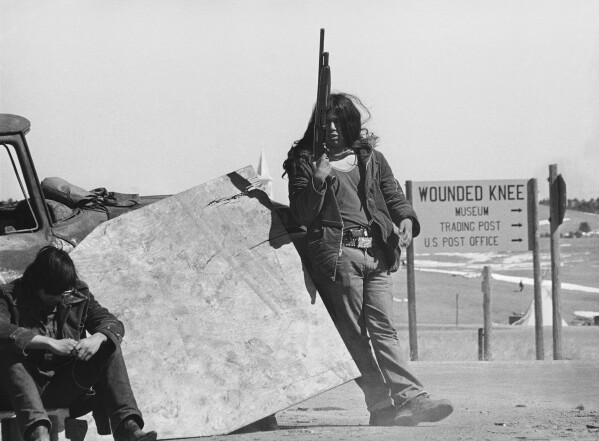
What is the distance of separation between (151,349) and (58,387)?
129 centimetres

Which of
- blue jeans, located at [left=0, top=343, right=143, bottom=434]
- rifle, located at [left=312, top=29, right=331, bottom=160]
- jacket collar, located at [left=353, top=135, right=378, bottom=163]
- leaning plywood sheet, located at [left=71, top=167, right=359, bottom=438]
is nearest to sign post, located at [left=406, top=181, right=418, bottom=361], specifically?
jacket collar, located at [left=353, top=135, right=378, bottom=163]

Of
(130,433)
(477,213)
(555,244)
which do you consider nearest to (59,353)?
(130,433)

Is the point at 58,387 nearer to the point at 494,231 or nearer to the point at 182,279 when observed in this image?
the point at 182,279

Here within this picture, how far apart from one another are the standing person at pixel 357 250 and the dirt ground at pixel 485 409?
223mm

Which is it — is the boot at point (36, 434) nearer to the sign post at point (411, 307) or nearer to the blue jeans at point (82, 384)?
the blue jeans at point (82, 384)

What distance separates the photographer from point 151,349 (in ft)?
22.7

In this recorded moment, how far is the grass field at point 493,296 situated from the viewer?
88.5ft

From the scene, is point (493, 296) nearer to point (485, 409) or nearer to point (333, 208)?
point (485, 409)

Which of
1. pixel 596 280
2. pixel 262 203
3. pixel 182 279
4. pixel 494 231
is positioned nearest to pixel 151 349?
pixel 182 279

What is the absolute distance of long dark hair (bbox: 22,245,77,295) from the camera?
5.67m

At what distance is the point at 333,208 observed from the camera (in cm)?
713

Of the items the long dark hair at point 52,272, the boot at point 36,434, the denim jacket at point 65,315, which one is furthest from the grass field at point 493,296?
the boot at point 36,434

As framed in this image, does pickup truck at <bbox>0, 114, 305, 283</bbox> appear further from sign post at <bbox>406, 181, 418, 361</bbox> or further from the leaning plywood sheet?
sign post at <bbox>406, 181, 418, 361</bbox>

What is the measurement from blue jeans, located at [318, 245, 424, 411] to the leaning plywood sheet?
6.3 inches
